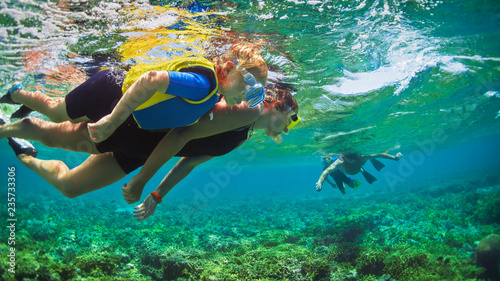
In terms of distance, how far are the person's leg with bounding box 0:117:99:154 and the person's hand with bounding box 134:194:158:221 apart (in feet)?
3.07

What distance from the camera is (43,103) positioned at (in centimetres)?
272

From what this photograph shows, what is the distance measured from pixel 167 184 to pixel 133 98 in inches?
58.0

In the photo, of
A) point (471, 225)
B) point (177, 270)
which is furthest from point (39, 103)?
point (471, 225)

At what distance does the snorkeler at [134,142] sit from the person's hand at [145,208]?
1cm

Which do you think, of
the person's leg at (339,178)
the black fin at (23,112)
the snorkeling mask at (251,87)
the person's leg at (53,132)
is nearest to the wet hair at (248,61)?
the snorkeling mask at (251,87)

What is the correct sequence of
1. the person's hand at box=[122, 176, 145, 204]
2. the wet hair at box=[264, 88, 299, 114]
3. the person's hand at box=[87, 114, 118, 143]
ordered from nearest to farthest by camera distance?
the person's hand at box=[87, 114, 118, 143] → the person's hand at box=[122, 176, 145, 204] → the wet hair at box=[264, 88, 299, 114]

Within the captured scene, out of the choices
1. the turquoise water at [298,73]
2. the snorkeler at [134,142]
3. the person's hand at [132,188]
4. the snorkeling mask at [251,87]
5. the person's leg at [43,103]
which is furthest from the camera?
the turquoise water at [298,73]

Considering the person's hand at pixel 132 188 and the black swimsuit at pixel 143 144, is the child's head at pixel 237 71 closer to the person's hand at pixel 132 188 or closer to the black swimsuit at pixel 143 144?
the black swimsuit at pixel 143 144

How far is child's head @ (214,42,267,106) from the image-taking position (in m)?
2.32

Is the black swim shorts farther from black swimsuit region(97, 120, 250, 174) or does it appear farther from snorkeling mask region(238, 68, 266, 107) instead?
snorkeling mask region(238, 68, 266, 107)

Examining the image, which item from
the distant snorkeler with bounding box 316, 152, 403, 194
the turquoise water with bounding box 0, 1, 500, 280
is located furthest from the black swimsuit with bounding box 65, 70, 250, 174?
the distant snorkeler with bounding box 316, 152, 403, 194

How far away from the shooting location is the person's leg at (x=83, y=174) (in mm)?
2787

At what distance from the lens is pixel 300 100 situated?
37.2 ft

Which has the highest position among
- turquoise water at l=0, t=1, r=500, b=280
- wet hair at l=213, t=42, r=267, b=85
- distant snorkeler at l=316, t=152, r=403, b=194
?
wet hair at l=213, t=42, r=267, b=85
